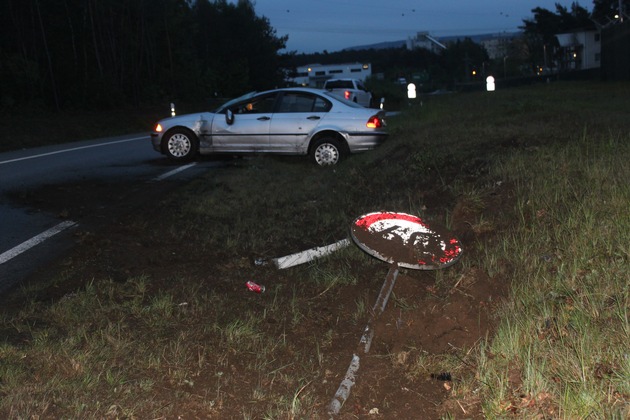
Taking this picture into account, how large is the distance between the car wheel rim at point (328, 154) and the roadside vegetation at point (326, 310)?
15.6ft

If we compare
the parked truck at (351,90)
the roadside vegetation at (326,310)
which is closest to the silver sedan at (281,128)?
the roadside vegetation at (326,310)

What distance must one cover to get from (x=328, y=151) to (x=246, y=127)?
5.55 ft

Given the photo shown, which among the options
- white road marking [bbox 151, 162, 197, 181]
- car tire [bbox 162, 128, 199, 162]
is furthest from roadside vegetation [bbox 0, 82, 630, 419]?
car tire [bbox 162, 128, 199, 162]

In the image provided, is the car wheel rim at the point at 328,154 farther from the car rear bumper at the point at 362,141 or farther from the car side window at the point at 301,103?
the car side window at the point at 301,103

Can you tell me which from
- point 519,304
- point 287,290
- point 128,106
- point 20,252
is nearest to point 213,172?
point 20,252

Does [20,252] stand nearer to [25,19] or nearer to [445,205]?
[445,205]

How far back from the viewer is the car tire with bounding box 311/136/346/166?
13.5m

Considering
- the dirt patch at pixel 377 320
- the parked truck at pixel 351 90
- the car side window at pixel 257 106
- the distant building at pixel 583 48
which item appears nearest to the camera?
the dirt patch at pixel 377 320

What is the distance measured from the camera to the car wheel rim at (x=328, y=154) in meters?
13.5

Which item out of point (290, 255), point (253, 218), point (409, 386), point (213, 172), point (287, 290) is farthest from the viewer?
point (213, 172)

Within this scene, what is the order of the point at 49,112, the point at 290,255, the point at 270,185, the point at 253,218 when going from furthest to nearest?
the point at 49,112 < the point at 270,185 < the point at 253,218 < the point at 290,255

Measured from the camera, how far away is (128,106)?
38.8 meters

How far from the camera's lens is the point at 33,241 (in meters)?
7.41

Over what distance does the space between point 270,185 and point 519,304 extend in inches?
252
